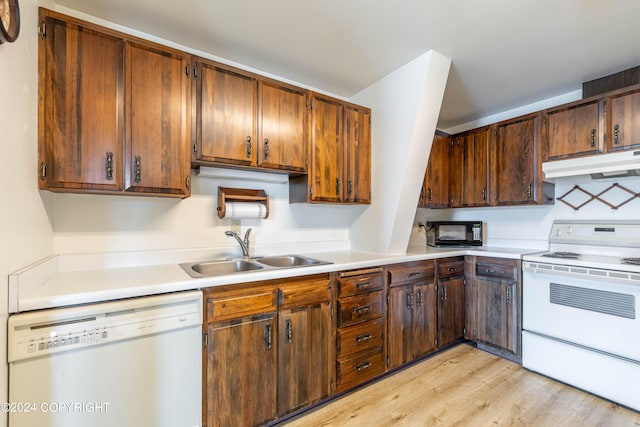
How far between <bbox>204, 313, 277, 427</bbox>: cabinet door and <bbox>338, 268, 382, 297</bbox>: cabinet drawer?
0.56m

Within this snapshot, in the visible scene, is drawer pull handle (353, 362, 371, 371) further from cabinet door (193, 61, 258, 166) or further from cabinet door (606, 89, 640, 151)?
cabinet door (606, 89, 640, 151)

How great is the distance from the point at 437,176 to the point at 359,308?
1.91 metres

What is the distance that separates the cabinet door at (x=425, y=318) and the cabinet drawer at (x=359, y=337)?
1.43 ft

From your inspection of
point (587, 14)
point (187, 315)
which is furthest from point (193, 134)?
point (587, 14)

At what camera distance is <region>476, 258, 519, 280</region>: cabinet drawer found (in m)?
2.52

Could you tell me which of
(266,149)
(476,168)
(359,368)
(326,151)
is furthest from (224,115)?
(476,168)

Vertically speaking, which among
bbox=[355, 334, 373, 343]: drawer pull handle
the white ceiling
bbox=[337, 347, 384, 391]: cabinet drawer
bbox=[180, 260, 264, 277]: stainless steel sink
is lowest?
bbox=[337, 347, 384, 391]: cabinet drawer

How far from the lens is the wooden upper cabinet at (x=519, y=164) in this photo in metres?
2.65

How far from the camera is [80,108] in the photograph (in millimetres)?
1488

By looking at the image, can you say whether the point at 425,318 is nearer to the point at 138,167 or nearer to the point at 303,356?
the point at 303,356

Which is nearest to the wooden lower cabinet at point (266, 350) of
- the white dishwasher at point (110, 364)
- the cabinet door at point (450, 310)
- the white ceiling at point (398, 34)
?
the white dishwasher at point (110, 364)

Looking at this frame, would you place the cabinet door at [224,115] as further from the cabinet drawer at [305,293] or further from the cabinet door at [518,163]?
the cabinet door at [518,163]

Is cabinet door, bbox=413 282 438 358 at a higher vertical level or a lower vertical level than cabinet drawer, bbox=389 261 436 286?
lower

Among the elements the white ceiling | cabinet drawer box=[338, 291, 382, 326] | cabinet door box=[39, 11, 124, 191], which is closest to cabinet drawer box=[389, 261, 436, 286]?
cabinet drawer box=[338, 291, 382, 326]
